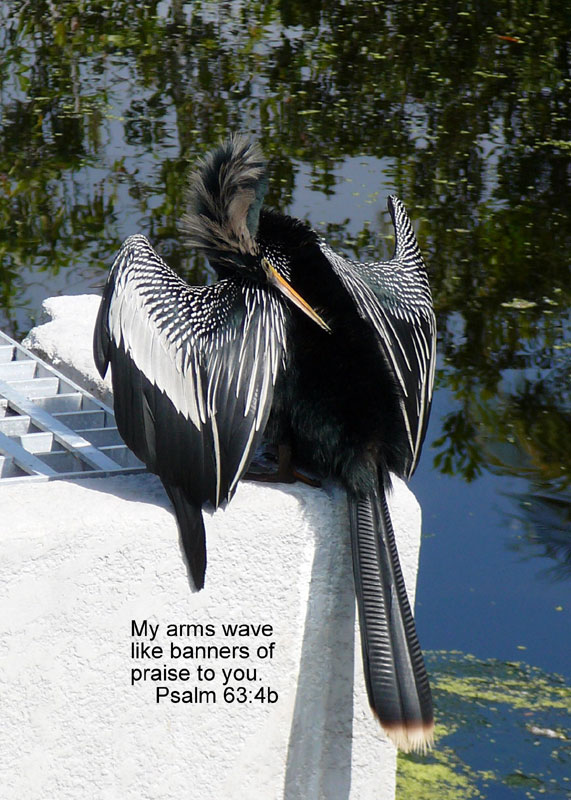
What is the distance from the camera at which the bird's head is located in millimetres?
2189

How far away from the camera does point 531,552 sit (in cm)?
331

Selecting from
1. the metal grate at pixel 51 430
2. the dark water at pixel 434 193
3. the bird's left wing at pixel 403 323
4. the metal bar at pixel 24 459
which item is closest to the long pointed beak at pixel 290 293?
the bird's left wing at pixel 403 323

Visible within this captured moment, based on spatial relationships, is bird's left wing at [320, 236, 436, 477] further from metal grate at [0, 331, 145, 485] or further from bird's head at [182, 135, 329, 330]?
metal grate at [0, 331, 145, 485]

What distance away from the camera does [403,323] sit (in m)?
2.36

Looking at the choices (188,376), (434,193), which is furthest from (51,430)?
(434,193)

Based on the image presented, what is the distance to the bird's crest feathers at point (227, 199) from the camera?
7.20 ft

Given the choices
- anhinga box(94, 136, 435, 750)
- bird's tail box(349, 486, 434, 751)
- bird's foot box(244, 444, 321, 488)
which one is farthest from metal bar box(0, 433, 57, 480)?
bird's tail box(349, 486, 434, 751)

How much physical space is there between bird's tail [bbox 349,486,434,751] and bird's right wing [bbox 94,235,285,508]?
27 cm

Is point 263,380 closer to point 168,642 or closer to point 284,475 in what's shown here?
point 284,475

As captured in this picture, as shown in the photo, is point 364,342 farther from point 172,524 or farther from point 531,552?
point 531,552

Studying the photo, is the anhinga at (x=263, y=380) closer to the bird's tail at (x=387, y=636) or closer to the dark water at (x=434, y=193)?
the bird's tail at (x=387, y=636)

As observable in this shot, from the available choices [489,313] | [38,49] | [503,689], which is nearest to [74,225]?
[489,313]

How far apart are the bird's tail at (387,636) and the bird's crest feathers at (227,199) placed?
58 centimetres

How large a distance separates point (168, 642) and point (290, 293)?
0.71 meters
